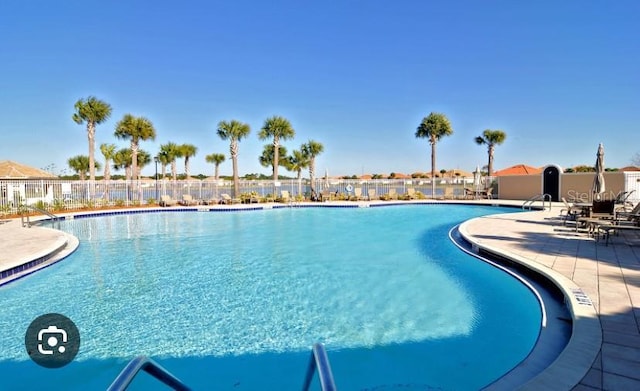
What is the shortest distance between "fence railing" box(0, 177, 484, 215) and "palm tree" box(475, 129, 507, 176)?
390 inches

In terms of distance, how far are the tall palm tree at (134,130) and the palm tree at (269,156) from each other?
84.1ft

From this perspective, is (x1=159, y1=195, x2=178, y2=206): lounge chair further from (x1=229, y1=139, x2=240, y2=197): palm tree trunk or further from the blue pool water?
the blue pool water

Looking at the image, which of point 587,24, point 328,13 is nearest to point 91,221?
point 328,13

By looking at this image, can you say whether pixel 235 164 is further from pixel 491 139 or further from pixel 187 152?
pixel 187 152

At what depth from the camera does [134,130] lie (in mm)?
23766

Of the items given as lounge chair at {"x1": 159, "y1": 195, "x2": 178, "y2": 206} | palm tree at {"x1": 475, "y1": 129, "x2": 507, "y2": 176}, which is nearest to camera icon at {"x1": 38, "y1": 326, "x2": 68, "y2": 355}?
lounge chair at {"x1": 159, "y1": 195, "x2": 178, "y2": 206}

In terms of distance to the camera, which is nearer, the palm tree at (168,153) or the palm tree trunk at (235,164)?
the palm tree trunk at (235,164)

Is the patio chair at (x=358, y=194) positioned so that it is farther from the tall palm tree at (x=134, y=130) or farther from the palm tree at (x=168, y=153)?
the palm tree at (x=168, y=153)

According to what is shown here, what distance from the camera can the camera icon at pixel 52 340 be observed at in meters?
3.56

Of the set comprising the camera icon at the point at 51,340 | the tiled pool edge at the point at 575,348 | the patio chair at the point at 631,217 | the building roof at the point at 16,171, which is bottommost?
the camera icon at the point at 51,340

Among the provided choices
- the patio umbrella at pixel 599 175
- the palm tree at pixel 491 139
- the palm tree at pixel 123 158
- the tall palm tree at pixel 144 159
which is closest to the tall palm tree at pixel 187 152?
the palm tree at pixel 123 158

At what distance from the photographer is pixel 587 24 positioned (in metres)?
Result: 12.6

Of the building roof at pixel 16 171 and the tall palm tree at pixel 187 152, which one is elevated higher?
the tall palm tree at pixel 187 152

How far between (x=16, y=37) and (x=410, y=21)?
54.5 feet
